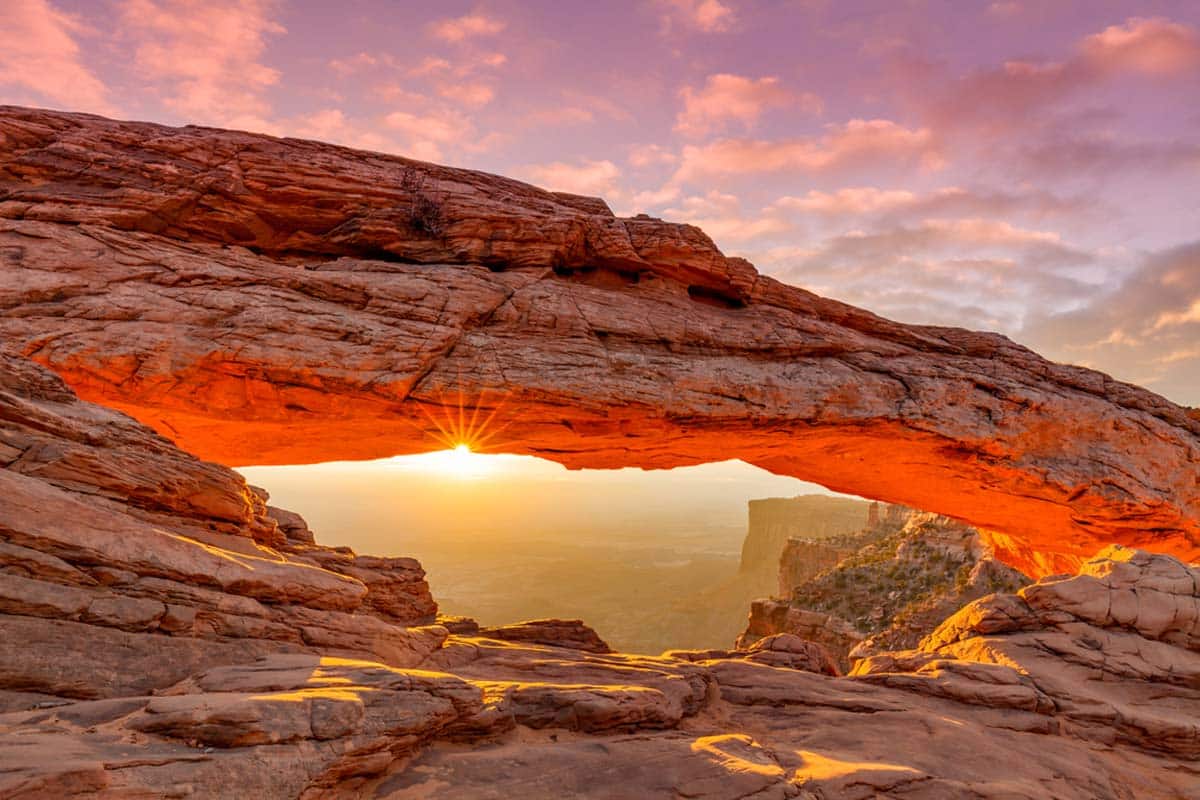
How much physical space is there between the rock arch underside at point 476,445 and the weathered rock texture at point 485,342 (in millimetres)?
119

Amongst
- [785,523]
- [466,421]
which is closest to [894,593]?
[466,421]

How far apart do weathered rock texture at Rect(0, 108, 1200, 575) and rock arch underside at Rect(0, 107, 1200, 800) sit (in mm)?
119

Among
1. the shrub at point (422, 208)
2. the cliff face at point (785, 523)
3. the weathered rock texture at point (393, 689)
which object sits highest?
the shrub at point (422, 208)

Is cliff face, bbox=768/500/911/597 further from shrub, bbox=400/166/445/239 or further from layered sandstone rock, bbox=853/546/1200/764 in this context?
shrub, bbox=400/166/445/239

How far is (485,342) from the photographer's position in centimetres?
1842

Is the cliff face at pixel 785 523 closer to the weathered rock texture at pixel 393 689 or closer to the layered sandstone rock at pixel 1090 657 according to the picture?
the layered sandstone rock at pixel 1090 657

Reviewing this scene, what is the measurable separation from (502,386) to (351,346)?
4848mm

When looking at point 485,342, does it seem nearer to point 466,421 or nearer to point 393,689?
point 466,421

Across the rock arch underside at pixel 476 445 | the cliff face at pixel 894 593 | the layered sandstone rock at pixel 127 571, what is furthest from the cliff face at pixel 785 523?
the layered sandstone rock at pixel 127 571

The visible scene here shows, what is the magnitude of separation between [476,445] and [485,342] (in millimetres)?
5303

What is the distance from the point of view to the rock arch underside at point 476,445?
9305 millimetres

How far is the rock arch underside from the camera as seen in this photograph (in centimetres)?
930

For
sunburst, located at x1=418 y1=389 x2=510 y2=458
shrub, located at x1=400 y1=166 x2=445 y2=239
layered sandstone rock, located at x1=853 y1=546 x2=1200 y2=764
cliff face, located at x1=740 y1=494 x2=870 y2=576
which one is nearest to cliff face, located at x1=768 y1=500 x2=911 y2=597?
layered sandstone rock, located at x1=853 y1=546 x2=1200 y2=764

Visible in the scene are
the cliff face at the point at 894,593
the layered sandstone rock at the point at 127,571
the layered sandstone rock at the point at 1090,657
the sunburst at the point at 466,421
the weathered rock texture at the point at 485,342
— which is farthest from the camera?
the cliff face at the point at 894,593
